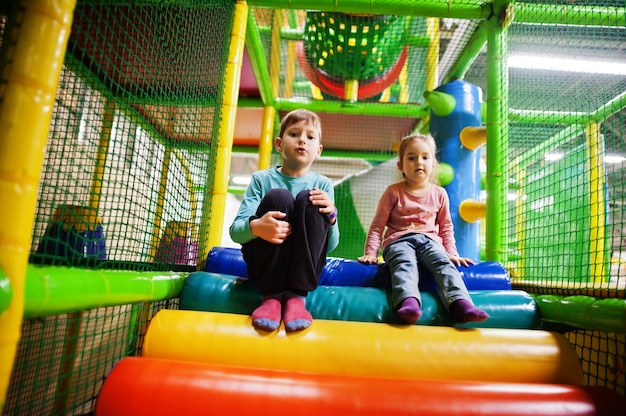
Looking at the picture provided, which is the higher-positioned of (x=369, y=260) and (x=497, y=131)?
(x=497, y=131)

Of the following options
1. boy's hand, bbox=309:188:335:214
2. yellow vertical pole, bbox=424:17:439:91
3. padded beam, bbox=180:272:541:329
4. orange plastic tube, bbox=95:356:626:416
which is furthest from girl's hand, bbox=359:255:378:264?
yellow vertical pole, bbox=424:17:439:91

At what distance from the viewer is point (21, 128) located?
465mm

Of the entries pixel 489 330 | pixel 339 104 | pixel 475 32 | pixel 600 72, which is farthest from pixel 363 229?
pixel 600 72

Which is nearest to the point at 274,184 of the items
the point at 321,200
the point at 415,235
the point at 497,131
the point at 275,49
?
the point at 321,200

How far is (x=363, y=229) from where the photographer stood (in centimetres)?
297

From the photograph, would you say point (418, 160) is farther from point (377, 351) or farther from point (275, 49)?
point (275, 49)

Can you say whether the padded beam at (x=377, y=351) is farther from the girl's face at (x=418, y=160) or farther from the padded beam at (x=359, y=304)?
the girl's face at (x=418, y=160)

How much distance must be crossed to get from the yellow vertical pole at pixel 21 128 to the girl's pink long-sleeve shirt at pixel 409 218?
3.37 feet

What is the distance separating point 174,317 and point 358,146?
254 cm

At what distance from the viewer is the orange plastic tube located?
0.66 meters

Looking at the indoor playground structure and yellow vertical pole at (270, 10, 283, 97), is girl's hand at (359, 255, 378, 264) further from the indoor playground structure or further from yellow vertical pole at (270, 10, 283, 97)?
yellow vertical pole at (270, 10, 283, 97)

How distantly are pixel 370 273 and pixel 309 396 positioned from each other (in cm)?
56

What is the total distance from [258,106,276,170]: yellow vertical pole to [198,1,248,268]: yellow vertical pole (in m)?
0.95

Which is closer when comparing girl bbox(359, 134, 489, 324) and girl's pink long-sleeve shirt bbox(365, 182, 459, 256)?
girl bbox(359, 134, 489, 324)
